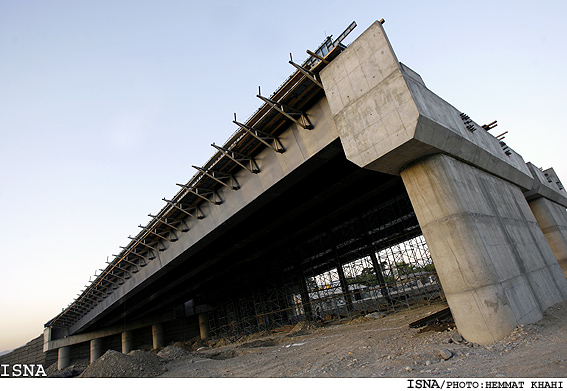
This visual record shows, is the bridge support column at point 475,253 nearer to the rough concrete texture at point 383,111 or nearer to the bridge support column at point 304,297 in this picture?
the rough concrete texture at point 383,111

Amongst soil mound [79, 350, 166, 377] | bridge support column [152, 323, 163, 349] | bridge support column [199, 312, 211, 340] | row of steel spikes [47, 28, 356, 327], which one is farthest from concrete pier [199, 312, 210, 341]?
soil mound [79, 350, 166, 377]

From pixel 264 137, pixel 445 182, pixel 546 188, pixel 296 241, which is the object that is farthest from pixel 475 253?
pixel 296 241

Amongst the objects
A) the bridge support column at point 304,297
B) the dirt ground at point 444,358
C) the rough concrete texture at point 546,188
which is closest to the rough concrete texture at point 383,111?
the dirt ground at point 444,358

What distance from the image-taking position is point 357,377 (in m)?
6.32

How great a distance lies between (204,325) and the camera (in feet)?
138

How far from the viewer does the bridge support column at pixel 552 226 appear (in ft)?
52.6

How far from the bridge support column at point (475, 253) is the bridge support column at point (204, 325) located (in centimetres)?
4037

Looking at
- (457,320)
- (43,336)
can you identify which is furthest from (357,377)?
(43,336)

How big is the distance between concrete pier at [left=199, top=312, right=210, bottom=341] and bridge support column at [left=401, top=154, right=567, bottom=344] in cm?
4037

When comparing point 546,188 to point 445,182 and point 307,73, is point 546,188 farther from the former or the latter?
point 307,73

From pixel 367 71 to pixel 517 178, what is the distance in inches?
397

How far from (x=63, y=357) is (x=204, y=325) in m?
18.3

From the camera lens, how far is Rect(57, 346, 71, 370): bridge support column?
3887 centimetres

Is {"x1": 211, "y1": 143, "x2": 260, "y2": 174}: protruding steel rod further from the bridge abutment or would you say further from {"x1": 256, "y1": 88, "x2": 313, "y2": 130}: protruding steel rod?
the bridge abutment
